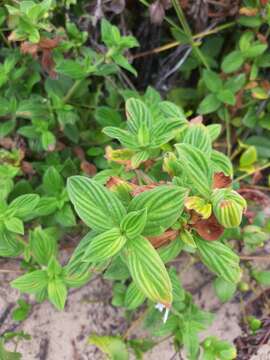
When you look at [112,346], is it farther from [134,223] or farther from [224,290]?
[134,223]

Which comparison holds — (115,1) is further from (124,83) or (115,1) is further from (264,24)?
(264,24)

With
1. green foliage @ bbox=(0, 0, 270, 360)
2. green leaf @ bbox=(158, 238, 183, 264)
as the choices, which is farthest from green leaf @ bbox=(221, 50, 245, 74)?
green leaf @ bbox=(158, 238, 183, 264)

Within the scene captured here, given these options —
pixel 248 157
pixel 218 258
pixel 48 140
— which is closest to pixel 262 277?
pixel 248 157

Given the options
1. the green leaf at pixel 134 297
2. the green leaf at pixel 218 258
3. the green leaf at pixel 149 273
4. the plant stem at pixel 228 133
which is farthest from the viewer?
the plant stem at pixel 228 133

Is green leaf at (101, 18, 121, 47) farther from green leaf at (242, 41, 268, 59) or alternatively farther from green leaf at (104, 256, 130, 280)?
green leaf at (104, 256, 130, 280)

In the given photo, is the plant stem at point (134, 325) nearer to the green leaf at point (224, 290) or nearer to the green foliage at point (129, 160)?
the green foliage at point (129, 160)

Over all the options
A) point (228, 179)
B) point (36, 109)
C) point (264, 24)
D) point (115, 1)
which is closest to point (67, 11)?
point (115, 1)

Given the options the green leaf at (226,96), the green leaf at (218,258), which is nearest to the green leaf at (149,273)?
the green leaf at (218,258)
